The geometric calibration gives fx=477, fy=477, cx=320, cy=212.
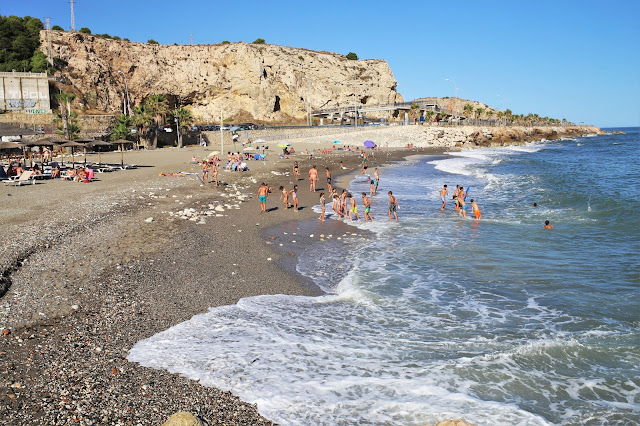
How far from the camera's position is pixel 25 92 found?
56531mm

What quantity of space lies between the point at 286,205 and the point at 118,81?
6425 cm

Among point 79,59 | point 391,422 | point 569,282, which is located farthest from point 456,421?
point 79,59

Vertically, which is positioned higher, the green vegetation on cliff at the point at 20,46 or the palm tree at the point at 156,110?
the green vegetation on cliff at the point at 20,46

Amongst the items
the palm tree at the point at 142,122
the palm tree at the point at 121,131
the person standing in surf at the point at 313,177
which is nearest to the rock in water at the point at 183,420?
the person standing in surf at the point at 313,177

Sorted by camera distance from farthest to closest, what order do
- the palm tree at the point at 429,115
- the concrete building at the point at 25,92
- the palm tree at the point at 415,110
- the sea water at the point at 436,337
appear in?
the palm tree at the point at 415,110, the palm tree at the point at 429,115, the concrete building at the point at 25,92, the sea water at the point at 436,337

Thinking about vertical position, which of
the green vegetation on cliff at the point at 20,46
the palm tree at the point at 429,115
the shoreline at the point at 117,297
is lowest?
the shoreline at the point at 117,297

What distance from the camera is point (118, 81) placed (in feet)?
244

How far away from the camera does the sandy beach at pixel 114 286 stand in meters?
6.01

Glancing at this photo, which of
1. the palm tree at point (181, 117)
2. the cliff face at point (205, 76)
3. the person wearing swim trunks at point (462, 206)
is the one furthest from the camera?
the cliff face at point (205, 76)

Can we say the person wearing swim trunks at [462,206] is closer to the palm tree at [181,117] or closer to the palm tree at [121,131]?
the palm tree at [121,131]

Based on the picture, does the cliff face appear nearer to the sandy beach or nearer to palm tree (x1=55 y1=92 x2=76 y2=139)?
palm tree (x1=55 y1=92 x2=76 y2=139)

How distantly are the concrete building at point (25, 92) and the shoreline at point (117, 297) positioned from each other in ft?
152

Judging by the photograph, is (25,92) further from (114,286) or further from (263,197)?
(114,286)

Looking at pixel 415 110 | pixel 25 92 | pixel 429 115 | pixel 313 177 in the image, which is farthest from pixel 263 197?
pixel 415 110
